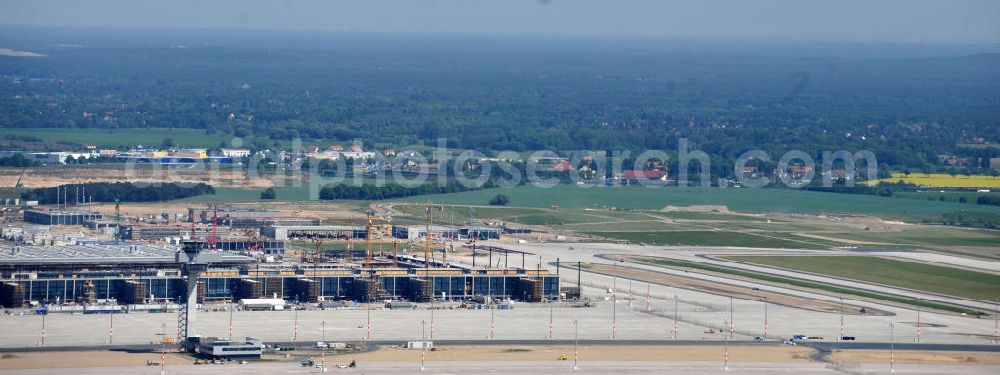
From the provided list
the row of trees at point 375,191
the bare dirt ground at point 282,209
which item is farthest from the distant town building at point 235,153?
the bare dirt ground at point 282,209

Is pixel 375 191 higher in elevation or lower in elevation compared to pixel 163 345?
higher

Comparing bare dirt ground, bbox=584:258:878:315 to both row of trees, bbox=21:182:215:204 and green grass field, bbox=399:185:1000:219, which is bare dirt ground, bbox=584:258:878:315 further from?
green grass field, bbox=399:185:1000:219

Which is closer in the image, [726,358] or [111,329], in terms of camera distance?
[726,358]

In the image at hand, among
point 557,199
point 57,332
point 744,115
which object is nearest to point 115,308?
point 57,332

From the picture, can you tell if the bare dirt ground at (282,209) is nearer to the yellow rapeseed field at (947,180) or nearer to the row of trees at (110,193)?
the row of trees at (110,193)

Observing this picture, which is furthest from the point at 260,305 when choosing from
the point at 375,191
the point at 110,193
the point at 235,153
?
the point at 235,153

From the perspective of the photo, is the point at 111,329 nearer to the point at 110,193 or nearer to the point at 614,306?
the point at 614,306

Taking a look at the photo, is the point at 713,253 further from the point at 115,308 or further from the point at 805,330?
the point at 115,308
